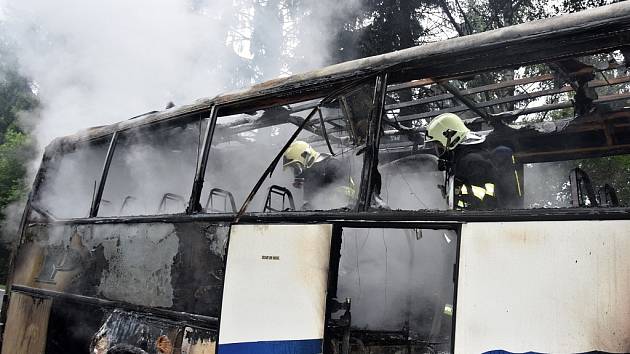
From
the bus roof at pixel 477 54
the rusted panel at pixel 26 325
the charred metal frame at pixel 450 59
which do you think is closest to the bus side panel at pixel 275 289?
the charred metal frame at pixel 450 59

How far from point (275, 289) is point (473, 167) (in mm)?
1870

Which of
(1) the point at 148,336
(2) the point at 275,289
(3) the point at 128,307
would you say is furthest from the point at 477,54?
(3) the point at 128,307

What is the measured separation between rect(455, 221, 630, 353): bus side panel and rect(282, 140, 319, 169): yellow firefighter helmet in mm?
2559

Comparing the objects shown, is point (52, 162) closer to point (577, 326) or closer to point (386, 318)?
point (386, 318)

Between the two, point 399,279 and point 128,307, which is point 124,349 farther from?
point 399,279

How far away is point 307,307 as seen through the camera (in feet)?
9.16

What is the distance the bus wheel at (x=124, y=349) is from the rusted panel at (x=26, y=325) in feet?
4.06

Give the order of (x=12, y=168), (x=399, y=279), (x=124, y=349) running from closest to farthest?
(x=124, y=349) → (x=399, y=279) → (x=12, y=168)

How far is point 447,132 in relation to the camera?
3.47 meters

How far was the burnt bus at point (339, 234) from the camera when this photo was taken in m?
2.09

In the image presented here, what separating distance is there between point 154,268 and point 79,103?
222 inches

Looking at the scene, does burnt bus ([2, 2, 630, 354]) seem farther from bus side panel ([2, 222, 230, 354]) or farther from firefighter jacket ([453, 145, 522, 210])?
firefighter jacket ([453, 145, 522, 210])

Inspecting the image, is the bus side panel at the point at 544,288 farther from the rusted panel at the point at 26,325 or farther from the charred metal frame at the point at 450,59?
the rusted panel at the point at 26,325

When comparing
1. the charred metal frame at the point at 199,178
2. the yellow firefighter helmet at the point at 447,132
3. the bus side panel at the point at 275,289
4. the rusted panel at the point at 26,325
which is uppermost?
the yellow firefighter helmet at the point at 447,132
